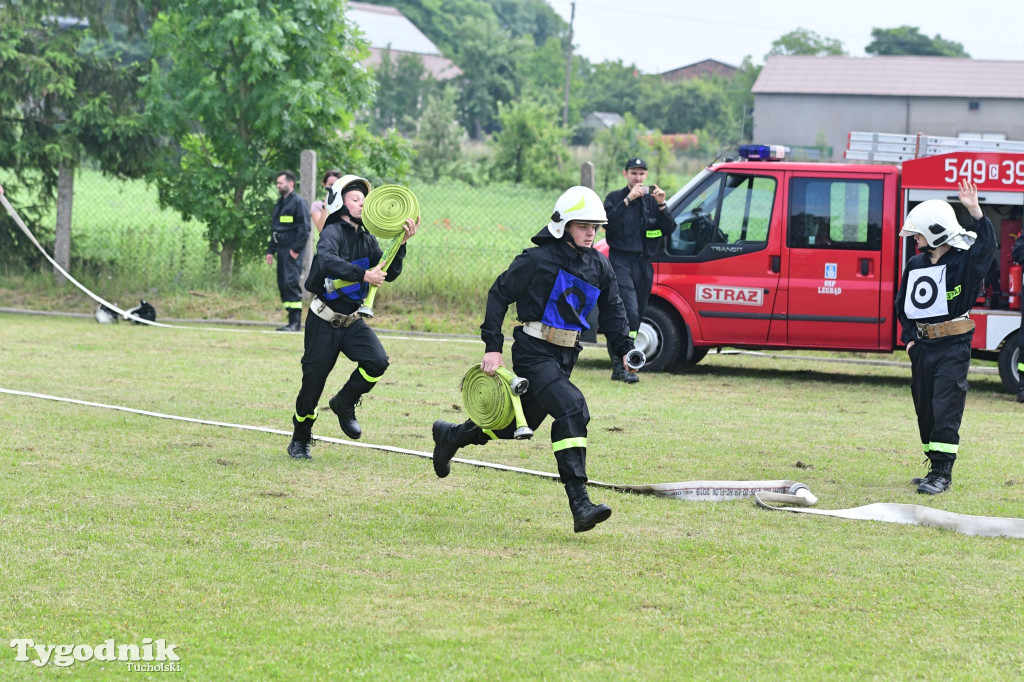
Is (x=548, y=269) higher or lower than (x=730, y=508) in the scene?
higher

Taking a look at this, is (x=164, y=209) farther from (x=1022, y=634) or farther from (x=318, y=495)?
(x=1022, y=634)

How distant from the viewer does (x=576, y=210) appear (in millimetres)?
6598

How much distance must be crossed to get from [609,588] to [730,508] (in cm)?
186

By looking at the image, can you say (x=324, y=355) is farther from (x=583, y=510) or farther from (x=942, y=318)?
(x=942, y=318)

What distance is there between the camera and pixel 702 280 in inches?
511

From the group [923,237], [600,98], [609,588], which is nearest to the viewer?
[609,588]

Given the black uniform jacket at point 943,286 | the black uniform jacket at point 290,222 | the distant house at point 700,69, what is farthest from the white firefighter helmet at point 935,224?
the distant house at point 700,69

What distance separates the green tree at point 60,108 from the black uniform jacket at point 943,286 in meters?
12.8

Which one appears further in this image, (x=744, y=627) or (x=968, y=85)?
(x=968, y=85)

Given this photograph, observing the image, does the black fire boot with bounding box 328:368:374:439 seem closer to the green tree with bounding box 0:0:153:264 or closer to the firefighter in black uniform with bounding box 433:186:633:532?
the firefighter in black uniform with bounding box 433:186:633:532

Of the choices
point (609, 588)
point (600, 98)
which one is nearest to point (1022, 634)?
point (609, 588)

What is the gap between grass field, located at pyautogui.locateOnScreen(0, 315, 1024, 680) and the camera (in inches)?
186

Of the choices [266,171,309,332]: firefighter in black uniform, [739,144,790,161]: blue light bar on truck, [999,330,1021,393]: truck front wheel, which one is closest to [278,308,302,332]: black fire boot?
[266,171,309,332]: firefighter in black uniform

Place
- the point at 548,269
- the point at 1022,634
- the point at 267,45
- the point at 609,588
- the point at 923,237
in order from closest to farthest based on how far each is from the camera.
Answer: the point at 1022,634
the point at 609,588
the point at 548,269
the point at 923,237
the point at 267,45
